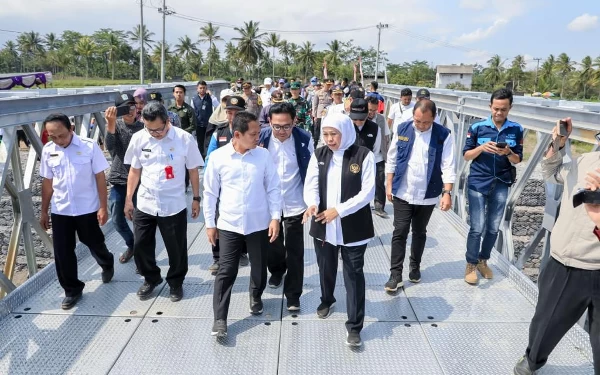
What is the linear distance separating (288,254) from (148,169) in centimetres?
131

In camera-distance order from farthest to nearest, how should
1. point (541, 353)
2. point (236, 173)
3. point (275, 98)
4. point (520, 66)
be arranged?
point (520, 66) → point (275, 98) → point (236, 173) → point (541, 353)

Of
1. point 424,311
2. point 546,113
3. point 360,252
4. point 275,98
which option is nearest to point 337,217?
point 360,252

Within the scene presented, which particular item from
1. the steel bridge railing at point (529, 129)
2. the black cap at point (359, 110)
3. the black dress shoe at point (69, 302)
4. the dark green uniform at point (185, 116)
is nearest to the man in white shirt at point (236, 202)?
the black dress shoe at point (69, 302)

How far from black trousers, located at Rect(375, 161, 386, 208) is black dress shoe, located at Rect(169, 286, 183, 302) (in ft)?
10.0

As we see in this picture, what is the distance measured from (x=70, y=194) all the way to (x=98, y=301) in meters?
0.92

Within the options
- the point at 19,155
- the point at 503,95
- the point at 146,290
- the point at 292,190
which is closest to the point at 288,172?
the point at 292,190

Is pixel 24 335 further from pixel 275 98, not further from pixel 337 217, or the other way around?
pixel 275 98

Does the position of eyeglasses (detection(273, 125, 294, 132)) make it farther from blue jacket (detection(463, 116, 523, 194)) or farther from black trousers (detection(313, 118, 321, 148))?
black trousers (detection(313, 118, 321, 148))

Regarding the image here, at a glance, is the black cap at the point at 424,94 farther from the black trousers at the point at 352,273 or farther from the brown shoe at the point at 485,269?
the black trousers at the point at 352,273

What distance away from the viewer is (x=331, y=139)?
9.09ft

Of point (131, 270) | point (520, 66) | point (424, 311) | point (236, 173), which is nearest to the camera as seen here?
point (236, 173)

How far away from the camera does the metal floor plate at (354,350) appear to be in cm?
271

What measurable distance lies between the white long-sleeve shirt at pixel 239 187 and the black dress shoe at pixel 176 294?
0.91 meters

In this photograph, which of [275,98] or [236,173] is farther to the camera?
[275,98]
